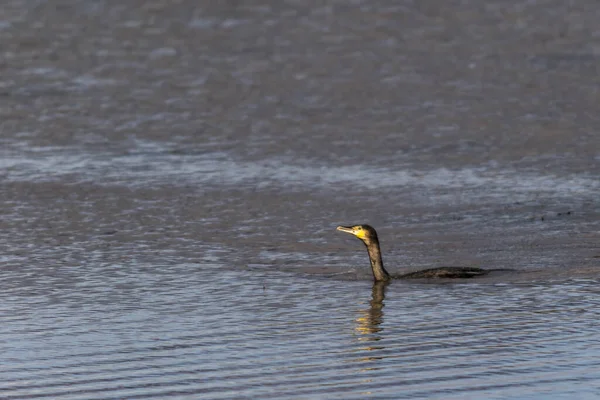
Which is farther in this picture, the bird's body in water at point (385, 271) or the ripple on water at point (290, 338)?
the bird's body in water at point (385, 271)

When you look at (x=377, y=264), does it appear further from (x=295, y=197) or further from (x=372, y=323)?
(x=295, y=197)

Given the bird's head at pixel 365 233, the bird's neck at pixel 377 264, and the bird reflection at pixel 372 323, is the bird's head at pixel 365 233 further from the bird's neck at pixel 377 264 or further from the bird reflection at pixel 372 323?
the bird reflection at pixel 372 323

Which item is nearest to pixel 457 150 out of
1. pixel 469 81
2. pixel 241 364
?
pixel 469 81

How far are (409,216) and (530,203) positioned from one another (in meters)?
1.39

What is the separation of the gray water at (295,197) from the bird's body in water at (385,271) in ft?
0.61

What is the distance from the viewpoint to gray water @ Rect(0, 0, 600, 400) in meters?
9.81

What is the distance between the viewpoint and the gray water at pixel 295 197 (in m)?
9.81

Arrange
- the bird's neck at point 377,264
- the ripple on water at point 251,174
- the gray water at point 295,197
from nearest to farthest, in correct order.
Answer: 1. the gray water at point 295,197
2. the bird's neck at point 377,264
3. the ripple on water at point 251,174

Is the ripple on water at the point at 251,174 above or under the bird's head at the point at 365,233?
above

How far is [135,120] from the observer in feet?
65.9

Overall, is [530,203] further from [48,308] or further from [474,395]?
[474,395]

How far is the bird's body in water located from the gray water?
19 centimetres

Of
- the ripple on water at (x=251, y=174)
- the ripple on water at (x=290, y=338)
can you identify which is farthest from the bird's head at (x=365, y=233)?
the ripple on water at (x=251, y=174)

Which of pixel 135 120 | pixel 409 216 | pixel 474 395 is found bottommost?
pixel 474 395
